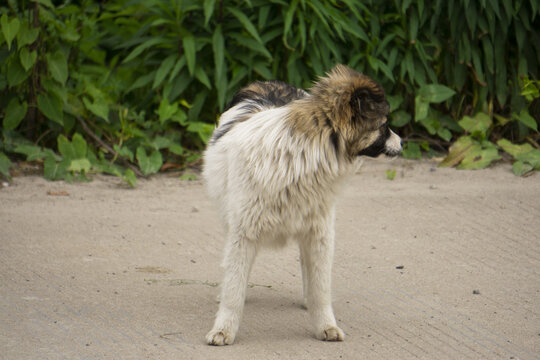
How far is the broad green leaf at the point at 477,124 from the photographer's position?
8375mm

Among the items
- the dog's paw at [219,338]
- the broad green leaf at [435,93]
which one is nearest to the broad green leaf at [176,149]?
the broad green leaf at [435,93]

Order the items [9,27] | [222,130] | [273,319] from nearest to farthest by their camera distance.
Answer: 1. [273,319]
2. [222,130]
3. [9,27]

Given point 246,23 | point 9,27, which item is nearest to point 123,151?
point 9,27

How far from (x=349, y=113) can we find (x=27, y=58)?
4.71 meters

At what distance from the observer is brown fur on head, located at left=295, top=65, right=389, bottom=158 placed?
4.04 meters

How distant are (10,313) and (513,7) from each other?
6.53m

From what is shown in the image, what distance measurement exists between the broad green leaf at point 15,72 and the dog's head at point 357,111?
4549 mm

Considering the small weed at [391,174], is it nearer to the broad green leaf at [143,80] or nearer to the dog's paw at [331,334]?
the broad green leaf at [143,80]

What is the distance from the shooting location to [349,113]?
4.04 m

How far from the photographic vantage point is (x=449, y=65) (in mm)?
8781

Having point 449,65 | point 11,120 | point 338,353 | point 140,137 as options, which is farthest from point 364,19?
point 338,353

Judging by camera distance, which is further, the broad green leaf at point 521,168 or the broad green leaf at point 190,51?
the broad green leaf at point 190,51

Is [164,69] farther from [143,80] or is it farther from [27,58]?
[27,58]

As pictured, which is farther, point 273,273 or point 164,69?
point 164,69
